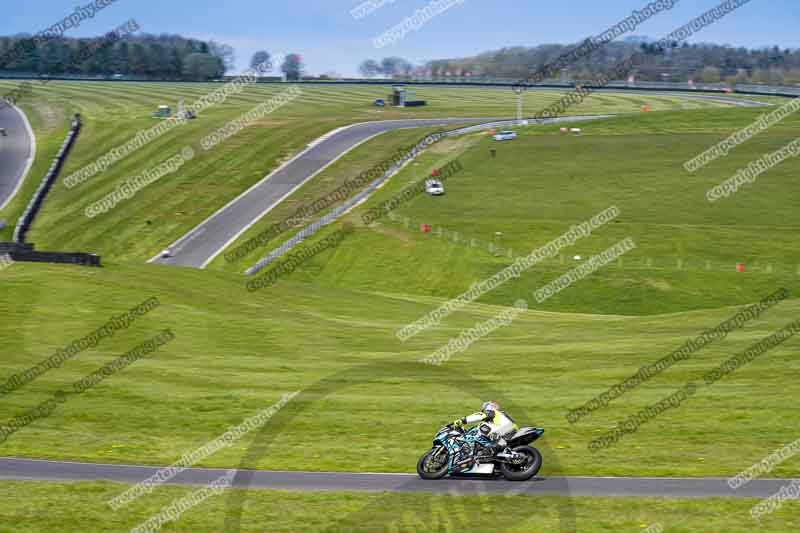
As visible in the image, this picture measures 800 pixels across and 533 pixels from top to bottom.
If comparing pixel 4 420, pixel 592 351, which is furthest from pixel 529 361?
pixel 4 420

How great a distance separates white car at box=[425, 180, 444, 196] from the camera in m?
74.5

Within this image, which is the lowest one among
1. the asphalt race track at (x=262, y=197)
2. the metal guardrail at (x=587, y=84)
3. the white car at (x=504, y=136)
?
the asphalt race track at (x=262, y=197)

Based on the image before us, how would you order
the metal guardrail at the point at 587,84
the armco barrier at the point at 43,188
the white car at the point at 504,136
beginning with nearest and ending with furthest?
the armco barrier at the point at 43,188, the white car at the point at 504,136, the metal guardrail at the point at 587,84

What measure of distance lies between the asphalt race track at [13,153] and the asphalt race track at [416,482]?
62681mm

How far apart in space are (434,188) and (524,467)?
2203 inches

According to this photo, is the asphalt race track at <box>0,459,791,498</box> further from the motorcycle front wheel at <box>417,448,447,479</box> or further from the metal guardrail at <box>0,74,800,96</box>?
the metal guardrail at <box>0,74,800,96</box>

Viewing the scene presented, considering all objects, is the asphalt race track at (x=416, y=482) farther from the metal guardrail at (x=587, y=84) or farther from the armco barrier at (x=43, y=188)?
the metal guardrail at (x=587, y=84)

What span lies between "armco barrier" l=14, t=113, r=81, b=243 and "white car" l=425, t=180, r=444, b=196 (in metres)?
32.2

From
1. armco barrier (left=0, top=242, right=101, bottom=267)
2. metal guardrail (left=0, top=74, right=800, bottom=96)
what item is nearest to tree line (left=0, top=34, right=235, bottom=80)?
metal guardrail (left=0, top=74, right=800, bottom=96)

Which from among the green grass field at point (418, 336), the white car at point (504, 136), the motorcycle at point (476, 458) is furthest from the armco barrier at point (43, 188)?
the motorcycle at point (476, 458)

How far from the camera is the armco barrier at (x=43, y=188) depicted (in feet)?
235

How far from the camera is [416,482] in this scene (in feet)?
65.6

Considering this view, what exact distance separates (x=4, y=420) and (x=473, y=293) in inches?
1255

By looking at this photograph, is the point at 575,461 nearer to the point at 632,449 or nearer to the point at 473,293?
the point at 632,449
